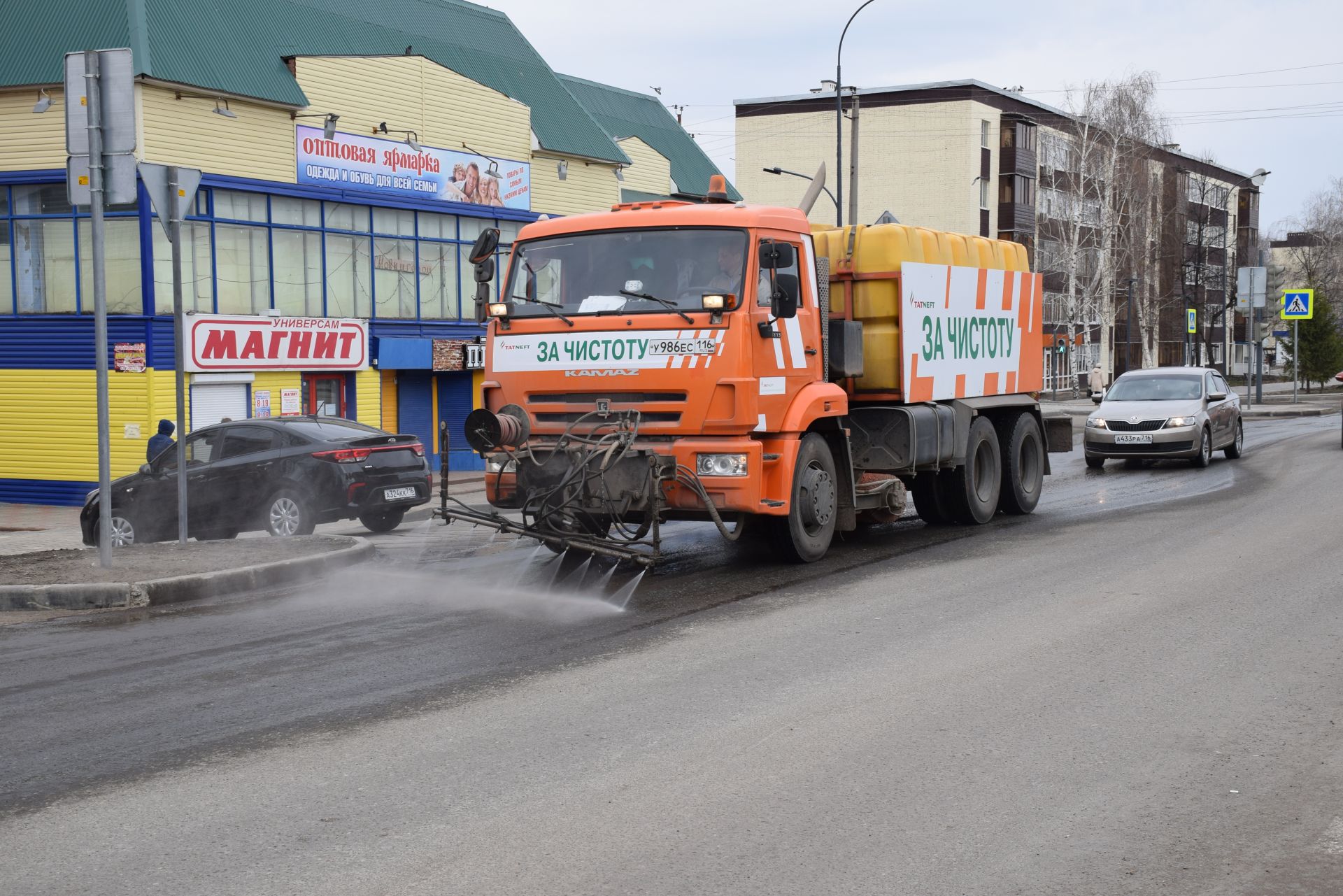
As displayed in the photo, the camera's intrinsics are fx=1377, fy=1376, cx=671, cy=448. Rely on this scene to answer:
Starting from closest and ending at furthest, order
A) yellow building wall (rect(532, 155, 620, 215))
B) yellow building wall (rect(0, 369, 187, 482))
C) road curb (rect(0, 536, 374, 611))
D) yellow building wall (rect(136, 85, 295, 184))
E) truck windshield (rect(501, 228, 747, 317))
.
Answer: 1. road curb (rect(0, 536, 374, 611))
2. truck windshield (rect(501, 228, 747, 317))
3. yellow building wall (rect(136, 85, 295, 184))
4. yellow building wall (rect(0, 369, 187, 482))
5. yellow building wall (rect(532, 155, 620, 215))

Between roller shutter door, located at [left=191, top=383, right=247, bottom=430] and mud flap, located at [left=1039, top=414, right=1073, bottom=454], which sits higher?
roller shutter door, located at [left=191, top=383, right=247, bottom=430]

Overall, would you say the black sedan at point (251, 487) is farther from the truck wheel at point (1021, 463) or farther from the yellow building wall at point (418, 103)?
the yellow building wall at point (418, 103)

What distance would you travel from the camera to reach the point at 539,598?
32.8 ft

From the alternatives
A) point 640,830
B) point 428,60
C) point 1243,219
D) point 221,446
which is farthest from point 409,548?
point 1243,219

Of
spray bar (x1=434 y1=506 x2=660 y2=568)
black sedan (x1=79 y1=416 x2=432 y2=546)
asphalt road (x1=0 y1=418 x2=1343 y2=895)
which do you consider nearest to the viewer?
asphalt road (x1=0 y1=418 x2=1343 y2=895)

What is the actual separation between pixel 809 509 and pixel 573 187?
20.5 metres

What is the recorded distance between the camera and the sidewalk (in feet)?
52.9

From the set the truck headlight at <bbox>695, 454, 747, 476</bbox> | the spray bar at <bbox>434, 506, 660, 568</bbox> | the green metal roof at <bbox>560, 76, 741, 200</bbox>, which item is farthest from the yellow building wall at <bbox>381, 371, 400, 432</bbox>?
the truck headlight at <bbox>695, 454, 747, 476</bbox>

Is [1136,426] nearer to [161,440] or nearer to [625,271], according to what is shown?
Answer: [625,271]

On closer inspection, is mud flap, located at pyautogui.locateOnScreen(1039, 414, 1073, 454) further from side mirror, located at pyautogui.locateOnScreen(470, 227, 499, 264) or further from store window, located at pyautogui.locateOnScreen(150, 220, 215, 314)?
store window, located at pyautogui.locateOnScreen(150, 220, 215, 314)

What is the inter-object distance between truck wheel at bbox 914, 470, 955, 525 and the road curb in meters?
6.55

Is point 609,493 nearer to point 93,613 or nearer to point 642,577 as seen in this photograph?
point 642,577

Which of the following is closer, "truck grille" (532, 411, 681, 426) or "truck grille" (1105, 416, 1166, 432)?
"truck grille" (532, 411, 681, 426)

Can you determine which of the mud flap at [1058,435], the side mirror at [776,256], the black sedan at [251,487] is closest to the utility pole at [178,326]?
Result: the black sedan at [251,487]
